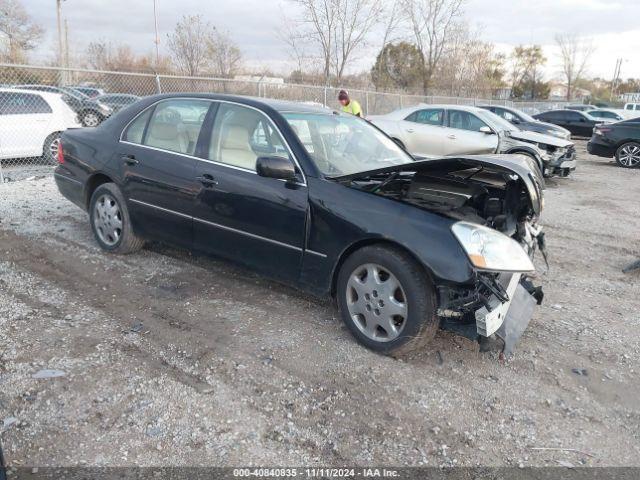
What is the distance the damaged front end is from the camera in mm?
3039

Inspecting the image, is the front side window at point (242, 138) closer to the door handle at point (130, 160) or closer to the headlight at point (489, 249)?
the door handle at point (130, 160)

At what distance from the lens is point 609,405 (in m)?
3.01

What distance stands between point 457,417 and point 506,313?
2.54ft

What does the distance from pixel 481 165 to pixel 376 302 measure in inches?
44.4

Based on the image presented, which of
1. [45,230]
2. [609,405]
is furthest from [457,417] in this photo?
[45,230]

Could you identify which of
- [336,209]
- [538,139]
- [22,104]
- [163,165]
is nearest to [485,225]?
[336,209]

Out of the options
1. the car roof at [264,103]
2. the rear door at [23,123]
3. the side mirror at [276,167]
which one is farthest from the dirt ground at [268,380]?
the rear door at [23,123]

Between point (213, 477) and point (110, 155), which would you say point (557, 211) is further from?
point (213, 477)

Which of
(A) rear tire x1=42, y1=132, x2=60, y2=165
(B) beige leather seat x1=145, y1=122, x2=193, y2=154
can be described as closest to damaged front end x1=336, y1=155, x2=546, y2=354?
(B) beige leather seat x1=145, y1=122, x2=193, y2=154

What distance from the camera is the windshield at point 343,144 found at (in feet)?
12.7

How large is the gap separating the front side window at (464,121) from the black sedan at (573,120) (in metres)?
12.7

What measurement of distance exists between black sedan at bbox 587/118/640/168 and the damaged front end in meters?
12.7

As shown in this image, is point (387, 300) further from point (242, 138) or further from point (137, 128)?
point (137, 128)

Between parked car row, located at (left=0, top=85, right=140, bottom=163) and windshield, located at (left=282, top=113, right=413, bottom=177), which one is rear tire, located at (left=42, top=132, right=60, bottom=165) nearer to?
parked car row, located at (left=0, top=85, right=140, bottom=163)
